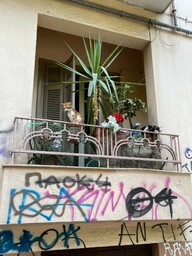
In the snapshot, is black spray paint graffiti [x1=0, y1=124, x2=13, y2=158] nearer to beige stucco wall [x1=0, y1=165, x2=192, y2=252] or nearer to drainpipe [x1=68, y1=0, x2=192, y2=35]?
beige stucco wall [x1=0, y1=165, x2=192, y2=252]

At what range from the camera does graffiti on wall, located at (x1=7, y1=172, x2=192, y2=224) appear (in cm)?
328

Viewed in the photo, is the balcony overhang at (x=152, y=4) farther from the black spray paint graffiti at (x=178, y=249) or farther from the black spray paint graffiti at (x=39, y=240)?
the black spray paint graffiti at (x=178, y=249)

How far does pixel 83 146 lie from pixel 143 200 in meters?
1.25

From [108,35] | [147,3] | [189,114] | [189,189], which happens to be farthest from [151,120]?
[147,3]

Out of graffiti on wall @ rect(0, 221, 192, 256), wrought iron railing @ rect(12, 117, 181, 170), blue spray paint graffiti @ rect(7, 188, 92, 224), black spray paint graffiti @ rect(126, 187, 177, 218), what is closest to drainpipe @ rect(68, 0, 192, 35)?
wrought iron railing @ rect(12, 117, 181, 170)

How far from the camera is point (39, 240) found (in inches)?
141

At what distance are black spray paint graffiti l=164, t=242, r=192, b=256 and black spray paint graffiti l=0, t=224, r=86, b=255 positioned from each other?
5.11 ft

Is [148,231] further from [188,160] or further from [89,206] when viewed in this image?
[188,160]

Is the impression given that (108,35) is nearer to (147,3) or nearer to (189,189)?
(147,3)

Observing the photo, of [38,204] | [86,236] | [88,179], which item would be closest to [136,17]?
[88,179]

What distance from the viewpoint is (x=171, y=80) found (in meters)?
5.27

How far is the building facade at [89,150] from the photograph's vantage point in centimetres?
344

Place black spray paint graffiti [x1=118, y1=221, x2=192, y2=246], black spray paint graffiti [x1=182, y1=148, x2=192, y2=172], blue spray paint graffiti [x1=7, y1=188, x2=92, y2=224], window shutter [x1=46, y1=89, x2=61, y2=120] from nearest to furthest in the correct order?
blue spray paint graffiti [x1=7, y1=188, x2=92, y2=224], black spray paint graffiti [x1=118, y1=221, x2=192, y2=246], black spray paint graffiti [x1=182, y1=148, x2=192, y2=172], window shutter [x1=46, y1=89, x2=61, y2=120]

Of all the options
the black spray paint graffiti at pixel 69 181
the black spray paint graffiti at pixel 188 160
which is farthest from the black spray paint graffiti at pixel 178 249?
the black spray paint graffiti at pixel 69 181
